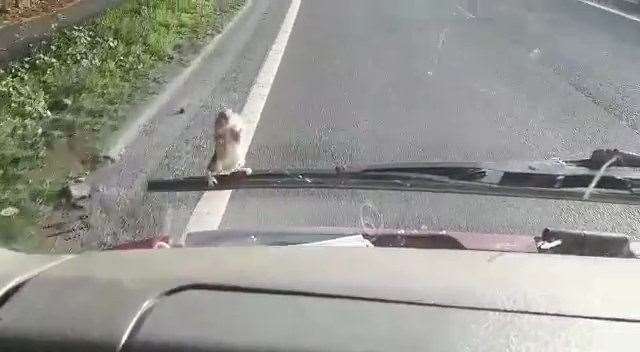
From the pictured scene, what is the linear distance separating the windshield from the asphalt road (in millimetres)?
21

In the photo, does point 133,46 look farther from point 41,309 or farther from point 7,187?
point 41,309

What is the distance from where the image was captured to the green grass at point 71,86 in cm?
576

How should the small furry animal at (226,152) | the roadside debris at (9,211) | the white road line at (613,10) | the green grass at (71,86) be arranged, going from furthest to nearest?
the white road line at (613,10), the green grass at (71,86), the roadside debris at (9,211), the small furry animal at (226,152)

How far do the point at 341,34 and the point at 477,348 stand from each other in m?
11.3

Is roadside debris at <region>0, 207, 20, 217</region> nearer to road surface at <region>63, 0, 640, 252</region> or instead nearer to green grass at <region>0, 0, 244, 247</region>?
green grass at <region>0, 0, 244, 247</region>

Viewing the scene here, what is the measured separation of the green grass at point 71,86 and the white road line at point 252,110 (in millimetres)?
844

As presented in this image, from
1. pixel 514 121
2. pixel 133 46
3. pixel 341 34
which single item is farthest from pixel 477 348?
pixel 341 34

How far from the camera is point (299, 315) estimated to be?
2236mm

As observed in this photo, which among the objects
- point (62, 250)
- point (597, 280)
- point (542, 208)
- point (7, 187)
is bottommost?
point (7, 187)

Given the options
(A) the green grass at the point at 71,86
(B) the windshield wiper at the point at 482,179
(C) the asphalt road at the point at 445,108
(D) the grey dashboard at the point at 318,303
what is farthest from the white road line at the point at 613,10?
(D) the grey dashboard at the point at 318,303

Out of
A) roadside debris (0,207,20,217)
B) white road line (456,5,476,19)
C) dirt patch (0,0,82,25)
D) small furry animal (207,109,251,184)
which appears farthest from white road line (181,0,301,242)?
dirt patch (0,0,82,25)

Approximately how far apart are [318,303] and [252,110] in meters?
5.59

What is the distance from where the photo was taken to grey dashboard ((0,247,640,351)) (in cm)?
211

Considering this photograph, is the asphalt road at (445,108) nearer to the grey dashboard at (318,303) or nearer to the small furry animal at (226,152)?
the small furry animal at (226,152)
